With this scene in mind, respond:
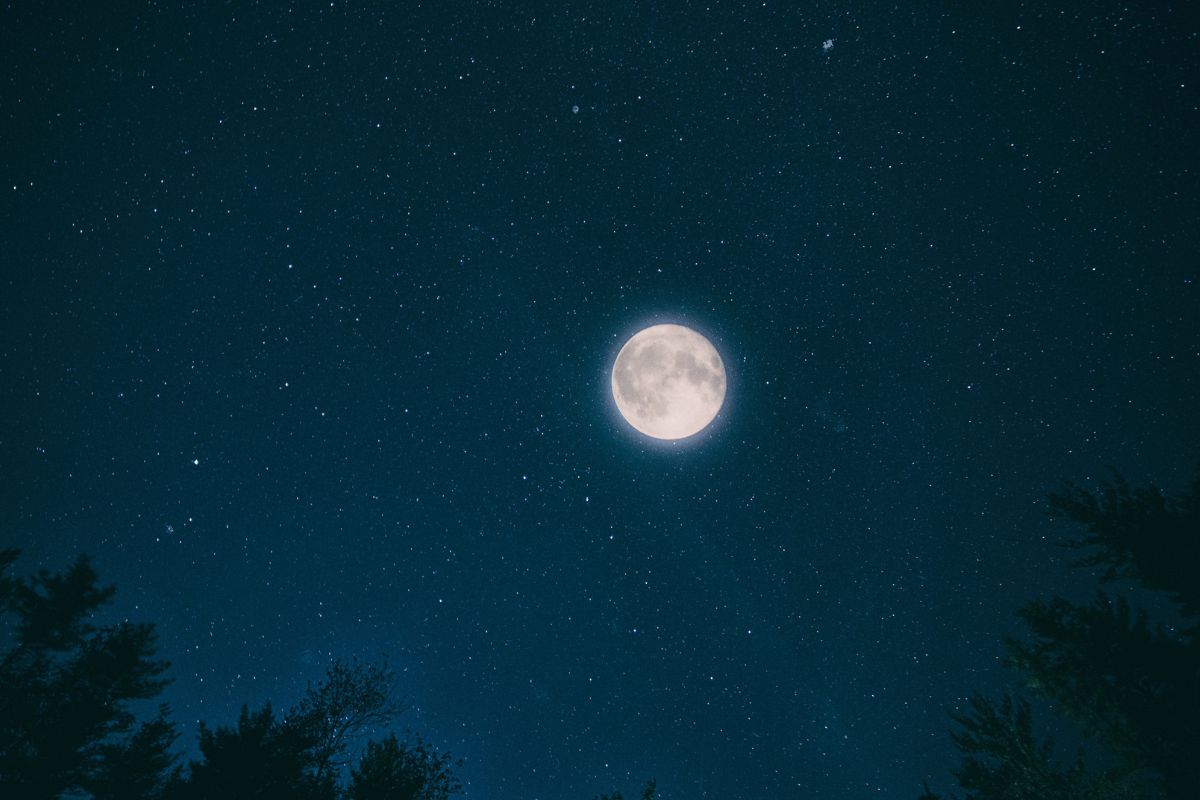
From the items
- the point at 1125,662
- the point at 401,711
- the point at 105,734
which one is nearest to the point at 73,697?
the point at 105,734

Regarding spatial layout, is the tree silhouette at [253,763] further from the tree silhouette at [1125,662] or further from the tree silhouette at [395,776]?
the tree silhouette at [1125,662]

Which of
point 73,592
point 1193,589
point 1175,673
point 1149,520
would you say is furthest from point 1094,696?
point 73,592

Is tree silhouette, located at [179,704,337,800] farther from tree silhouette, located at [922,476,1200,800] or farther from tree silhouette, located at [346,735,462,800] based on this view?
tree silhouette, located at [922,476,1200,800]

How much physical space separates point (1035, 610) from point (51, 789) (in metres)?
20.4

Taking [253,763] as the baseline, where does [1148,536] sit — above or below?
above

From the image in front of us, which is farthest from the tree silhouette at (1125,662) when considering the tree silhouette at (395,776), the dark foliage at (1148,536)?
the tree silhouette at (395,776)

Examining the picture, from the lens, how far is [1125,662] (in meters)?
5.91

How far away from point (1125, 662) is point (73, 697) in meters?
Result: 21.4

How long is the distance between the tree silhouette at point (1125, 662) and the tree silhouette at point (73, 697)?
18142 mm

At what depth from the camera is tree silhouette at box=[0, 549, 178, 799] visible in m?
10.8

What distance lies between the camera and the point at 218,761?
11125 mm

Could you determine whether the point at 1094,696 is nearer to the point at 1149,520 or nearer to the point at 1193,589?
the point at 1193,589

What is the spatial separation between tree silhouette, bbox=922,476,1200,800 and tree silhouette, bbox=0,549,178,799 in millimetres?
18142

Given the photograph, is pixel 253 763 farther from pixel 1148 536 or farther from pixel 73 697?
pixel 1148 536
